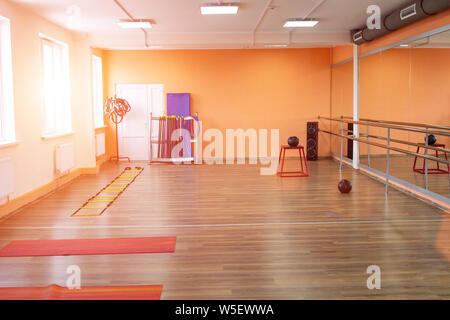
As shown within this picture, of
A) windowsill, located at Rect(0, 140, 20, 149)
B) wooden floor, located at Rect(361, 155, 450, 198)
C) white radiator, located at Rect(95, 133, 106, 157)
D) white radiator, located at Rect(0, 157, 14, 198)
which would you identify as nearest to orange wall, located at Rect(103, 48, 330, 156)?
white radiator, located at Rect(95, 133, 106, 157)

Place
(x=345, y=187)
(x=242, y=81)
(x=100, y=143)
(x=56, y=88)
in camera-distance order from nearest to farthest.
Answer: (x=345, y=187), (x=56, y=88), (x=100, y=143), (x=242, y=81)

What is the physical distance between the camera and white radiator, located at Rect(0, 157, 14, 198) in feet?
17.6

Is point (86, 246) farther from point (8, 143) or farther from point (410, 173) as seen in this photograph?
point (410, 173)

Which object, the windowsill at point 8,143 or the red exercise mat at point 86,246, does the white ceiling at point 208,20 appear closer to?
the windowsill at point 8,143

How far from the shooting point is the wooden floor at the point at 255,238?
329 cm

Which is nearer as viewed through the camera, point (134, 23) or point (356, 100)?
point (134, 23)

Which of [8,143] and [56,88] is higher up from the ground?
[56,88]

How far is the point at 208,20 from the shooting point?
24.8ft

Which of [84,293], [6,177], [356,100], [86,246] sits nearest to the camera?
[84,293]

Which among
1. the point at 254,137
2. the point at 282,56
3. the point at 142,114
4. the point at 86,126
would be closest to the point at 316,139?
the point at 254,137

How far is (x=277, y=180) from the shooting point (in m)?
7.86

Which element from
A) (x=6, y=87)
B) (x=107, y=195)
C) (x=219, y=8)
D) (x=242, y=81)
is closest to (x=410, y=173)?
(x=219, y=8)

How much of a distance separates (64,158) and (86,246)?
390 cm

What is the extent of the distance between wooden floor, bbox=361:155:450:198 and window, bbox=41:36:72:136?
573cm
